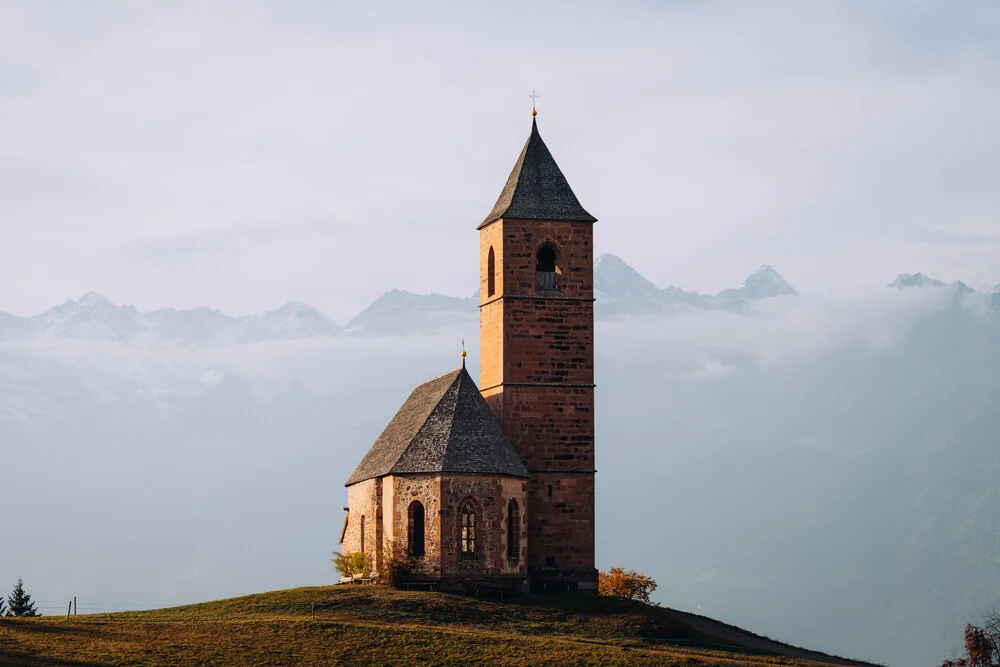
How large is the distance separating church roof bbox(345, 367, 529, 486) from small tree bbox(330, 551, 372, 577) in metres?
3.62

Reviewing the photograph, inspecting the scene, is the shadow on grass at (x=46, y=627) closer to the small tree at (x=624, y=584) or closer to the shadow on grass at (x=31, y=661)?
the shadow on grass at (x=31, y=661)

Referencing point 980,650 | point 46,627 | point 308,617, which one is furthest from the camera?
point 980,650

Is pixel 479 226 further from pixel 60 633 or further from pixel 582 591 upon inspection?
pixel 60 633

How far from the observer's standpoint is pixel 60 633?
61.2m

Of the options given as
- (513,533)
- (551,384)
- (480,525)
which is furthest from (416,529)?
(551,384)

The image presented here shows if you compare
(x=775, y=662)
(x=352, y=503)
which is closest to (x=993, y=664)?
(x=775, y=662)

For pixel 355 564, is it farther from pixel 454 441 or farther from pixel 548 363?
pixel 548 363

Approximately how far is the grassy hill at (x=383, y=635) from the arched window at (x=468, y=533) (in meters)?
2.79

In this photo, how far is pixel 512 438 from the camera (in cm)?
7675

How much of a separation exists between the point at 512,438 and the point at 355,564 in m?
8.99

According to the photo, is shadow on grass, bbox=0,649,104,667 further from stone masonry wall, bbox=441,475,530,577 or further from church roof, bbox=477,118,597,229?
church roof, bbox=477,118,597,229

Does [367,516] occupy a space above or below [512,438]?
below

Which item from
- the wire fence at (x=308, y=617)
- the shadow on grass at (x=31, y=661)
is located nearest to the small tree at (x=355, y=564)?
the wire fence at (x=308, y=617)

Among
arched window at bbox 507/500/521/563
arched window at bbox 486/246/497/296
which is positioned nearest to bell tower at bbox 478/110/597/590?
arched window at bbox 486/246/497/296
